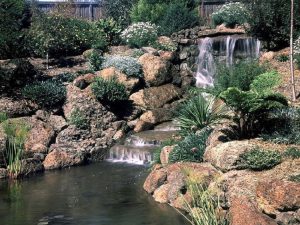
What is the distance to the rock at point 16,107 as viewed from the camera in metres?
19.6

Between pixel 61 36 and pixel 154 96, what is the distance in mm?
6602

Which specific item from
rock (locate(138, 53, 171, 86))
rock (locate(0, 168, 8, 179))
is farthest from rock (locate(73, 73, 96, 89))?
rock (locate(0, 168, 8, 179))

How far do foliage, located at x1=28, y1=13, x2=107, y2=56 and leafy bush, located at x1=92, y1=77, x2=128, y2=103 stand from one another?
541 centimetres

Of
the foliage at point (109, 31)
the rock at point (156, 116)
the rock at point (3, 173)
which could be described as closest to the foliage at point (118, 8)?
the foliage at point (109, 31)

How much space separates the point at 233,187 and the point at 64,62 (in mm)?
16266

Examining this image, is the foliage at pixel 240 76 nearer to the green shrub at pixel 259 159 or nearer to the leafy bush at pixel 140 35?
the green shrub at pixel 259 159

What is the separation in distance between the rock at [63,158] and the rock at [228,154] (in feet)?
21.4

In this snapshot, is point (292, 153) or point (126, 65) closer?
point (292, 153)

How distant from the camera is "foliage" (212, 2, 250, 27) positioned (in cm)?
2652

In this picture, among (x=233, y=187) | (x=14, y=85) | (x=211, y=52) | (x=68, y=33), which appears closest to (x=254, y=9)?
(x=211, y=52)

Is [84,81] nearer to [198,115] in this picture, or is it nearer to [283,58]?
[198,115]

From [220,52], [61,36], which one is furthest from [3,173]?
[220,52]

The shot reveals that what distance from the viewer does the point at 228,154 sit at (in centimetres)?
1152

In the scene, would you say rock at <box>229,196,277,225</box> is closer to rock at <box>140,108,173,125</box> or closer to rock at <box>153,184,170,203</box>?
rock at <box>153,184,170,203</box>
